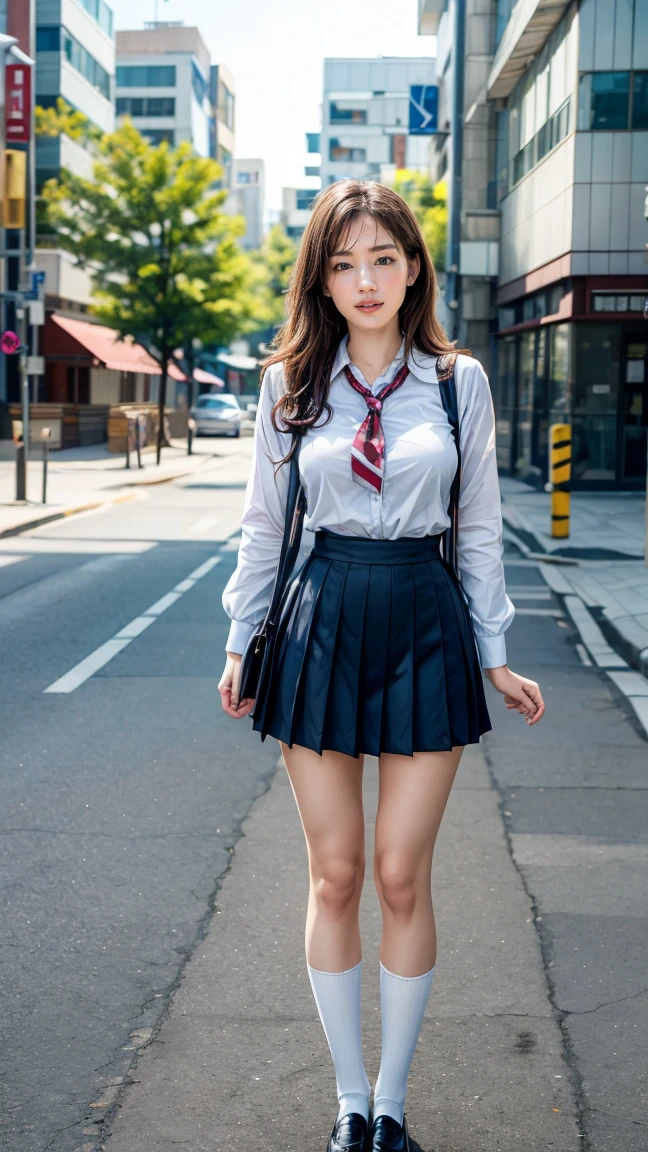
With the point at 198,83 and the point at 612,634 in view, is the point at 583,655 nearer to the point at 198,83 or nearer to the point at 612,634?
the point at 612,634

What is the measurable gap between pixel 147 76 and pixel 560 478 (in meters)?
79.5

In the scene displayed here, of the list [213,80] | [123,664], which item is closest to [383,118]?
[213,80]

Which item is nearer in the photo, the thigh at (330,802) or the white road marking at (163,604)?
the thigh at (330,802)

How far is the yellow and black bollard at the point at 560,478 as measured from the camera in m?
16.8

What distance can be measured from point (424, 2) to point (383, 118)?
73.2 meters

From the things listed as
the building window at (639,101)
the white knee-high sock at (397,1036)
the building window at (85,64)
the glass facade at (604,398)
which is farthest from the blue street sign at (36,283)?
the building window at (85,64)

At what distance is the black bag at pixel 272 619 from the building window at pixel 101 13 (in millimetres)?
52421

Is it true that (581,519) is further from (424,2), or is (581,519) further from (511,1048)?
(424,2)

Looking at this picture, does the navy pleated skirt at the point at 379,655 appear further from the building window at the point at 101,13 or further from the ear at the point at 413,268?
the building window at the point at 101,13

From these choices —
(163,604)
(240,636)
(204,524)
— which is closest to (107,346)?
(204,524)

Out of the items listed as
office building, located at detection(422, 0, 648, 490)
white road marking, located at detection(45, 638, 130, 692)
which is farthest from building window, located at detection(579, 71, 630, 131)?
white road marking, located at detection(45, 638, 130, 692)

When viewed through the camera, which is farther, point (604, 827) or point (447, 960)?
point (604, 827)

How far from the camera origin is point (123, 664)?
9086 millimetres

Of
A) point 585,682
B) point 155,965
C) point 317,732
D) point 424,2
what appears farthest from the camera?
point 424,2
